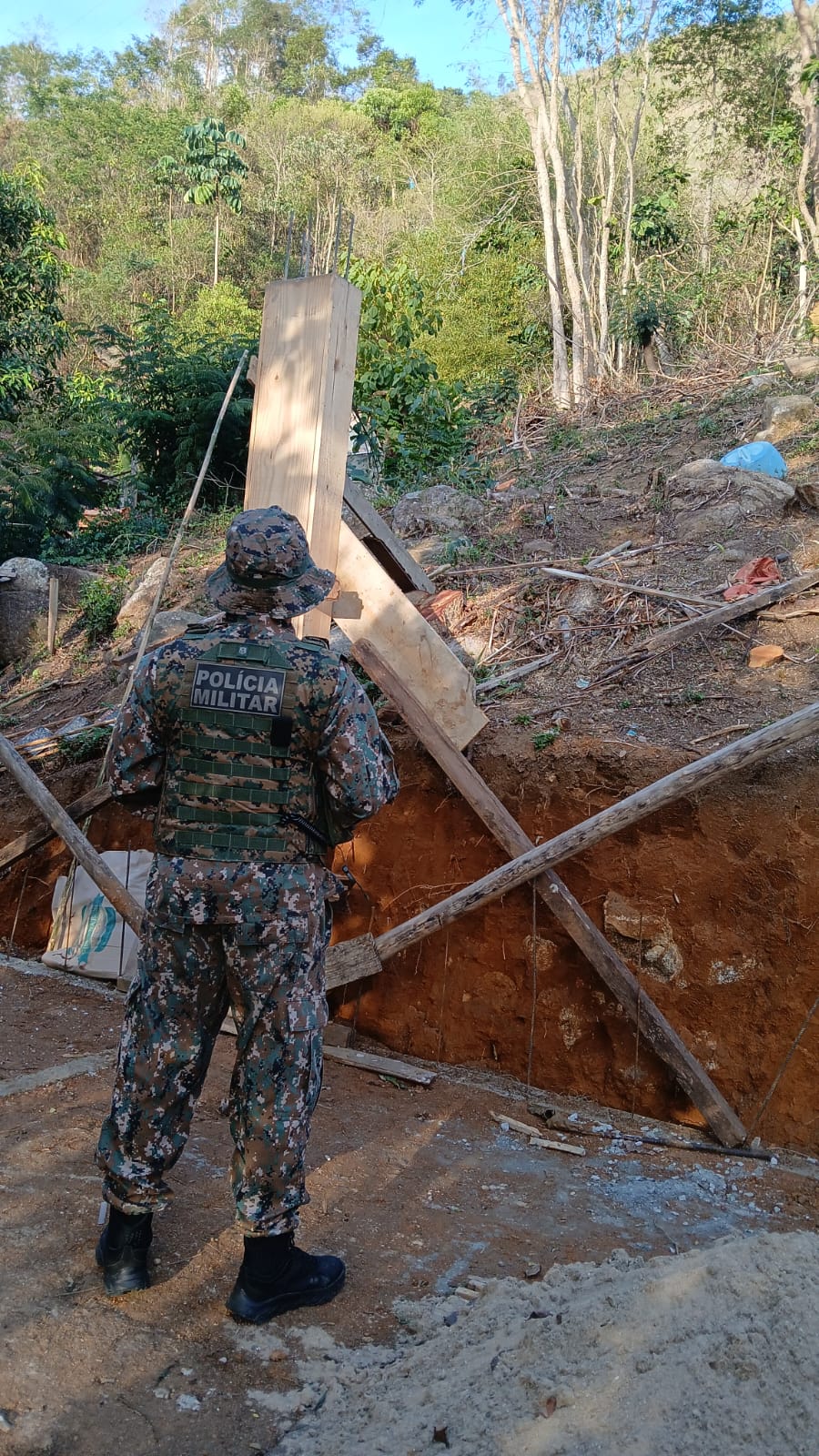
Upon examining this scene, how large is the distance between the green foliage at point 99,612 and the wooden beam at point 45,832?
2527 mm

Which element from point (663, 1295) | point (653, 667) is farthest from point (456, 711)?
point (663, 1295)

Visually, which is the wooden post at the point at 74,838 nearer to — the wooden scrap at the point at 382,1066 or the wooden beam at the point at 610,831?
the wooden scrap at the point at 382,1066

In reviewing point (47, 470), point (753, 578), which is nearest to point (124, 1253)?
→ point (753, 578)

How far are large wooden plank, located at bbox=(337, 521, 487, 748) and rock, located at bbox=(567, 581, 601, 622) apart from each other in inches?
62.8

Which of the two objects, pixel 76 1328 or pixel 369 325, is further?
pixel 369 325

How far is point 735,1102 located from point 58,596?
6.56 meters

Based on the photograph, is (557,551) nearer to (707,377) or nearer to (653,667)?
(653,667)

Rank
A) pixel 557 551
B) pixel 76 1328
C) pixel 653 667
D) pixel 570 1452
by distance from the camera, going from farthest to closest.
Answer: pixel 557 551
pixel 653 667
pixel 76 1328
pixel 570 1452

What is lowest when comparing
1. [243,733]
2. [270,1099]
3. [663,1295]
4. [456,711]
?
[663,1295]

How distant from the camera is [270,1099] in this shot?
2818 millimetres

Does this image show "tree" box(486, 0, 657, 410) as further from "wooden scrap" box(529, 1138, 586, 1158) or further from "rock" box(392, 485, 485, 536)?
"wooden scrap" box(529, 1138, 586, 1158)

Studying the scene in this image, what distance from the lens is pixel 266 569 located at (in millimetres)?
2879

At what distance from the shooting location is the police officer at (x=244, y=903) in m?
2.81

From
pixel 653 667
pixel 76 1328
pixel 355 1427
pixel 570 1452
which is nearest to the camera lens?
pixel 570 1452
